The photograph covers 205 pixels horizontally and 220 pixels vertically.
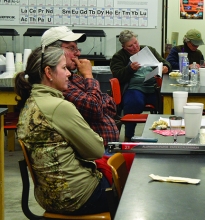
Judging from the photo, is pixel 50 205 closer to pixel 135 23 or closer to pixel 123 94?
pixel 123 94

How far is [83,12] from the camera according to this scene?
8742 millimetres

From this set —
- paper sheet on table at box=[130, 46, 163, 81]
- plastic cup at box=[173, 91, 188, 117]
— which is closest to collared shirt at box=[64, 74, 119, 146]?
plastic cup at box=[173, 91, 188, 117]

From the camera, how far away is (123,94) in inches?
244

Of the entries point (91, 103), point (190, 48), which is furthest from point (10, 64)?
point (91, 103)

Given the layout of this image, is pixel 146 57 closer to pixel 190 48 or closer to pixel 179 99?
pixel 190 48

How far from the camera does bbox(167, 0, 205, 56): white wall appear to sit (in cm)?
1126

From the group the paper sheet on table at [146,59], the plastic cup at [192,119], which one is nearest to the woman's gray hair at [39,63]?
the plastic cup at [192,119]

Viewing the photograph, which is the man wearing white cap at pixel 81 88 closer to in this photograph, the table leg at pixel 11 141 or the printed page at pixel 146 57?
the printed page at pixel 146 57

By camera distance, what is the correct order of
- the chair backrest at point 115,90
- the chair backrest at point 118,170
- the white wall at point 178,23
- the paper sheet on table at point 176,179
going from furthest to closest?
1. the white wall at point 178,23
2. the chair backrest at point 115,90
3. the chair backrest at point 118,170
4. the paper sheet on table at point 176,179

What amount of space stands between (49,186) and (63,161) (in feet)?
0.47

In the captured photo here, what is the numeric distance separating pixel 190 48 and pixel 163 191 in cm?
559

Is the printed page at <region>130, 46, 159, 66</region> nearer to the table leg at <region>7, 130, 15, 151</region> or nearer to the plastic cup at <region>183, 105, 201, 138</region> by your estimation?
the table leg at <region>7, 130, 15, 151</region>

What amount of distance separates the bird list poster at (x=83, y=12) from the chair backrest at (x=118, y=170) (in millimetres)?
6457

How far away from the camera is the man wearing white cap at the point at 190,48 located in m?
7.08
